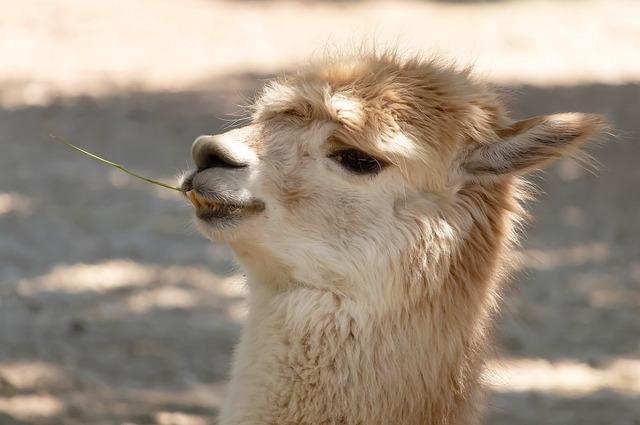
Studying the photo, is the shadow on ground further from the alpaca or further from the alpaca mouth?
the alpaca mouth

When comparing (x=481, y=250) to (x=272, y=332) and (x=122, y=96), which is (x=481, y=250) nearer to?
(x=272, y=332)

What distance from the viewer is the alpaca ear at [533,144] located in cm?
397

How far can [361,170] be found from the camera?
13.5ft

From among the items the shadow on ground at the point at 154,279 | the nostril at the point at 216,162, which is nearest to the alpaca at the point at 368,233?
the nostril at the point at 216,162

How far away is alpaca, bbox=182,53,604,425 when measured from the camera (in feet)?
13.0

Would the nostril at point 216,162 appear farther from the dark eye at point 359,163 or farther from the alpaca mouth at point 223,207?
Result: the dark eye at point 359,163

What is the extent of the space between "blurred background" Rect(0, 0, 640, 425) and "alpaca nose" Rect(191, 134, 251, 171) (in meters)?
0.90

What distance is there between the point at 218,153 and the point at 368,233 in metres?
0.61

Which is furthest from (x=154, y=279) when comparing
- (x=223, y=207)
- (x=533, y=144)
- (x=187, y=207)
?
(x=533, y=144)

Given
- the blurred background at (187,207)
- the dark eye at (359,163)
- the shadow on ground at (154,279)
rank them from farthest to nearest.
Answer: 1. the blurred background at (187,207)
2. the shadow on ground at (154,279)
3. the dark eye at (359,163)

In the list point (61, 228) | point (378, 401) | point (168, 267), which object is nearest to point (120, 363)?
point (168, 267)

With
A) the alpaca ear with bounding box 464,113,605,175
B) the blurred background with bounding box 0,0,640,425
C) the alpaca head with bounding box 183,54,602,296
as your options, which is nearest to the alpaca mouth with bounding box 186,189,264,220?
the alpaca head with bounding box 183,54,602,296

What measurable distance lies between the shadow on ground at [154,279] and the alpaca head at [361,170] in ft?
3.71

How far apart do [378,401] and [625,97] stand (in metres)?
9.06
